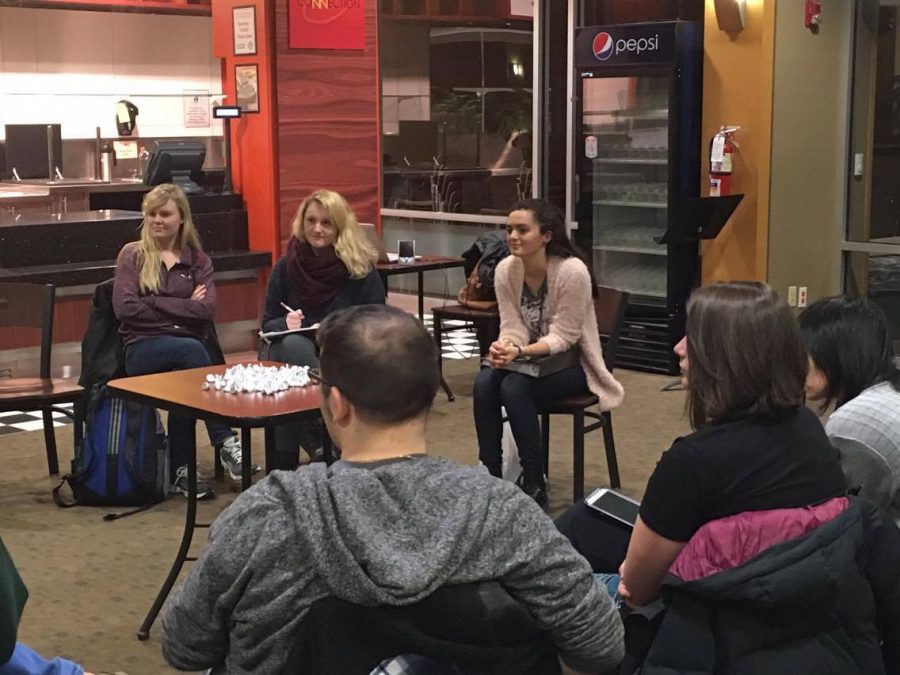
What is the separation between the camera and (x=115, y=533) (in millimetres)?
4707

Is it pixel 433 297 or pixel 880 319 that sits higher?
pixel 880 319

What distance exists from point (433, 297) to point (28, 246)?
4.13 m

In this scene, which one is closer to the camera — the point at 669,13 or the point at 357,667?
the point at 357,667

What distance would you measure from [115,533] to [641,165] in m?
4.50

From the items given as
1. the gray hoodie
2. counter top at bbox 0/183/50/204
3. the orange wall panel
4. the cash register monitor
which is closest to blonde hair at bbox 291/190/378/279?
the orange wall panel

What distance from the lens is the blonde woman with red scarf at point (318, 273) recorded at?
5.18 metres

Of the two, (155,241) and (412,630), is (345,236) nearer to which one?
(155,241)

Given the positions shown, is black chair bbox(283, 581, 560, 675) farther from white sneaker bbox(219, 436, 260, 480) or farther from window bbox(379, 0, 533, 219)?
window bbox(379, 0, 533, 219)

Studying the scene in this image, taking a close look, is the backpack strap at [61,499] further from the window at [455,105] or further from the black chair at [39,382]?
the window at [455,105]

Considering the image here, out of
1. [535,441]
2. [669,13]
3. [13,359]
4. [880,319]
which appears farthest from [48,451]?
[669,13]

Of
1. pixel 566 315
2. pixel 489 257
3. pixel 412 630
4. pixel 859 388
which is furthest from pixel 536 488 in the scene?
pixel 412 630

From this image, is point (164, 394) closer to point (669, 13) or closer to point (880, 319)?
point (880, 319)

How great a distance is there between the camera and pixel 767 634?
6.88 ft

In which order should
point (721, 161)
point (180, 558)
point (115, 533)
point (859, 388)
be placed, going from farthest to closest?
point (721, 161)
point (115, 533)
point (180, 558)
point (859, 388)
